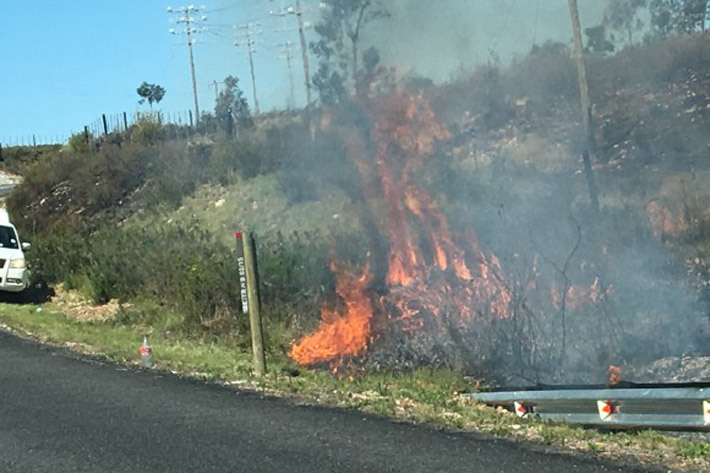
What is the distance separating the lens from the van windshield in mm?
21844

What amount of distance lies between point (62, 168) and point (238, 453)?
3325cm

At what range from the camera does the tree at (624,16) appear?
73.3 feet

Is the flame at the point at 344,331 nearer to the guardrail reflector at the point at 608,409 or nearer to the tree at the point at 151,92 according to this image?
the guardrail reflector at the point at 608,409

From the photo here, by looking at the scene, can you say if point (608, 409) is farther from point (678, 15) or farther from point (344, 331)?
point (678, 15)

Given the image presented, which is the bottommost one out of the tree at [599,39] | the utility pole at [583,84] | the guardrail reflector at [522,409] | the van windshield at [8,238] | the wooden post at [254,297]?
the guardrail reflector at [522,409]

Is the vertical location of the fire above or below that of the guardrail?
above

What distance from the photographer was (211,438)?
7.38m

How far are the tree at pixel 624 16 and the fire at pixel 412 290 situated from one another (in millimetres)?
10076

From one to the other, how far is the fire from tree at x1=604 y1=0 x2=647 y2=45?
1008cm

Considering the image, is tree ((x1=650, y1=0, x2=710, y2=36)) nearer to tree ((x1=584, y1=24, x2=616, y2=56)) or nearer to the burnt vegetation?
the burnt vegetation

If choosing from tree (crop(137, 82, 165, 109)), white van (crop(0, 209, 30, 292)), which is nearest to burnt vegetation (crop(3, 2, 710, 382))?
white van (crop(0, 209, 30, 292))

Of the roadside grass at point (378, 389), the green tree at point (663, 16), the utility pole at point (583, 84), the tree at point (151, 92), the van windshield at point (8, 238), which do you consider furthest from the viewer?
the tree at point (151, 92)

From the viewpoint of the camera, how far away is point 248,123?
Answer: 33.3 metres

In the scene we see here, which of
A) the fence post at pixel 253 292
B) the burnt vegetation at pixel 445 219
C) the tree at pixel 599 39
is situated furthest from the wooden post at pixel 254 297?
the tree at pixel 599 39
